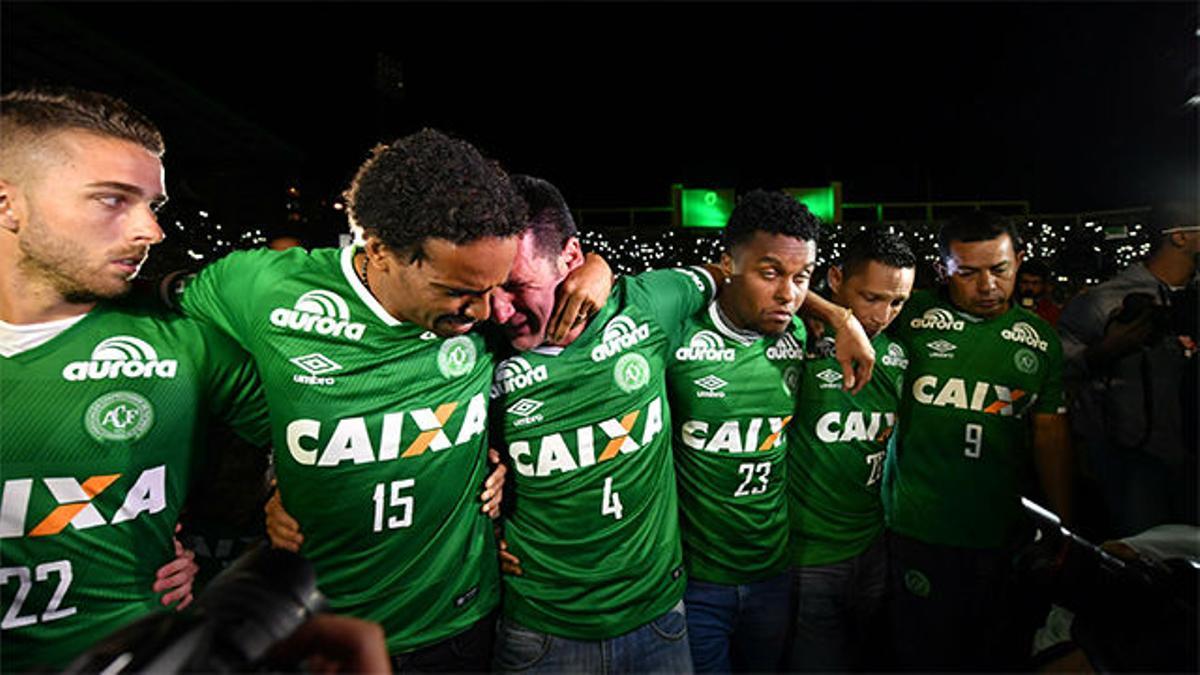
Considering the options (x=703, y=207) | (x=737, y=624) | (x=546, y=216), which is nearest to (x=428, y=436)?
(x=546, y=216)

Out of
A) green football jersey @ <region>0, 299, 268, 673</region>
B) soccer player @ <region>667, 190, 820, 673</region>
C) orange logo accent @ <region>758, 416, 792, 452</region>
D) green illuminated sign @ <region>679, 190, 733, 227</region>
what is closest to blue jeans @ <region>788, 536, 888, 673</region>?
soccer player @ <region>667, 190, 820, 673</region>

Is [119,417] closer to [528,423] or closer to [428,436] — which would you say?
[428,436]

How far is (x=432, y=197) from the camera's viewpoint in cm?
169

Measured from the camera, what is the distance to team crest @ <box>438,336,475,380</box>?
1870 millimetres

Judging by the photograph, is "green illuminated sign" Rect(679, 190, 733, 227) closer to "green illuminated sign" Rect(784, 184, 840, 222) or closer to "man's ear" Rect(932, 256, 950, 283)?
"green illuminated sign" Rect(784, 184, 840, 222)

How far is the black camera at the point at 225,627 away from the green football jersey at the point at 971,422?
308 cm

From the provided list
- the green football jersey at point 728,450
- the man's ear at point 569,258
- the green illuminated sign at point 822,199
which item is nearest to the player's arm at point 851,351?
the green football jersey at point 728,450

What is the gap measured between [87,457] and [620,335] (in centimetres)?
159

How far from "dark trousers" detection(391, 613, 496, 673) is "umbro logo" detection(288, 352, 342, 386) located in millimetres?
891

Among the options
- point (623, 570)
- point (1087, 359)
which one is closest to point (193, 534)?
point (623, 570)

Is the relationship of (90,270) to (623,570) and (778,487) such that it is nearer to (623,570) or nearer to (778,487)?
(623,570)

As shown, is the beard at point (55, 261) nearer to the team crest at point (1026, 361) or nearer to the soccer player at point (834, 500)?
the soccer player at point (834, 500)

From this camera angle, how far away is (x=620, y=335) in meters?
2.20

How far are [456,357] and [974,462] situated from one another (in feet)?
8.52
